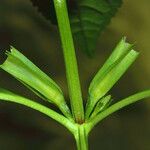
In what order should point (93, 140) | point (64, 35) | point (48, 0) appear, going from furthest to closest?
point (93, 140), point (48, 0), point (64, 35)

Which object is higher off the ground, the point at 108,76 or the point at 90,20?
the point at 90,20

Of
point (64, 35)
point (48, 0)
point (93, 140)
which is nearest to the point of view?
point (64, 35)

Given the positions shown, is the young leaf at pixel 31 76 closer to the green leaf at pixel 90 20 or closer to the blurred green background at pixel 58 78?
the green leaf at pixel 90 20

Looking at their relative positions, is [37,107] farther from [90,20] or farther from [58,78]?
[58,78]

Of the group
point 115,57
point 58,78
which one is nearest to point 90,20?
point 115,57

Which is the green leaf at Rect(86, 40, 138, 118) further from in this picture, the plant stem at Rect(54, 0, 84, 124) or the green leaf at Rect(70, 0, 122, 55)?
the green leaf at Rect(70, 0, 122, 55)

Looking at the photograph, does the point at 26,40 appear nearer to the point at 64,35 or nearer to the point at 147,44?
the point at 147,44

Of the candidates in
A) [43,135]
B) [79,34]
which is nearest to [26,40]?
[43,135]
